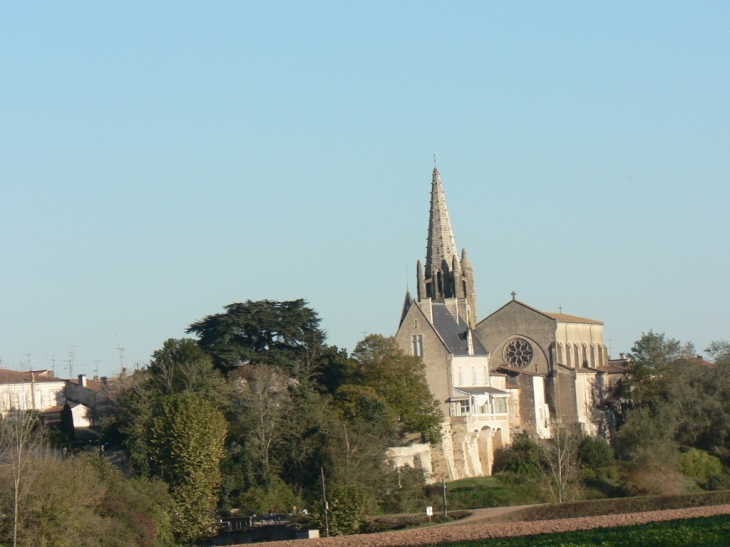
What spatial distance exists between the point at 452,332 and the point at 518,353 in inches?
281

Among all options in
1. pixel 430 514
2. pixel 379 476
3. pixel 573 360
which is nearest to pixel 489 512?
pixel 430 514

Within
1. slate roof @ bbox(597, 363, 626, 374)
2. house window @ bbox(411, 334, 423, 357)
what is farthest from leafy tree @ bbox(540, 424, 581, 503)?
slate roof @ bbox(597, 363, 626, 374)

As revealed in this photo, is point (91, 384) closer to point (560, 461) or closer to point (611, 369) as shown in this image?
point (560, 461)

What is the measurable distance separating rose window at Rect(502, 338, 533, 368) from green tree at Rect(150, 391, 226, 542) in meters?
26.8

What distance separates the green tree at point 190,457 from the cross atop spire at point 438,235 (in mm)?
27296

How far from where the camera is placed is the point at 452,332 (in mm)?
70062

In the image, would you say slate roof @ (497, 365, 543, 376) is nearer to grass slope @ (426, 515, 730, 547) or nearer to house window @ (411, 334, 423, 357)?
house window @ (411, 334, 423, 357)

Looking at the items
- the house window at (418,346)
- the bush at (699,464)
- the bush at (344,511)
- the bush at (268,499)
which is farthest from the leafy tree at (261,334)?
the bush at (699,464)

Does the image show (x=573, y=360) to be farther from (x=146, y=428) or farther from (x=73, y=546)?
(x=73, y=546)

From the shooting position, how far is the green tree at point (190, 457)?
49031mm

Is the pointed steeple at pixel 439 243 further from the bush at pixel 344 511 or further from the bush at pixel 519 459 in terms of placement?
the bush at pixel 344 511

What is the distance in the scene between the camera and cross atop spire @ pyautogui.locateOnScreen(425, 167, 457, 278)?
254 ft

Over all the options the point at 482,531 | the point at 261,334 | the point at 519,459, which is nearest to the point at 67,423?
the point at 261,334

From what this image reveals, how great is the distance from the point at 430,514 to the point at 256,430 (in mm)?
11881
